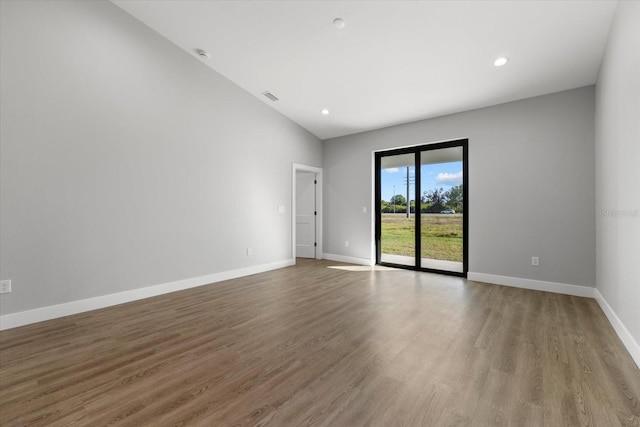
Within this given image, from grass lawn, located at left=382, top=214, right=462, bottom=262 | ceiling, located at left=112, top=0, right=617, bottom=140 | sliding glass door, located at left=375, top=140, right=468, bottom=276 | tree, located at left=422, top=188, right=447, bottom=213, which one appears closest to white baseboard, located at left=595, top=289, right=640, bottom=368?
sliding glass door, located at left=375, top=140, right=468, bottom=276

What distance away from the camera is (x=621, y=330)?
2488 mm

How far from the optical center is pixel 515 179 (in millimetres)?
4227

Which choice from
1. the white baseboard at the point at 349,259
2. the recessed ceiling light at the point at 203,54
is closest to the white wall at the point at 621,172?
the white baseboard at the point at 349,259

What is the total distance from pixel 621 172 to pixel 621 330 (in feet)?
4.65

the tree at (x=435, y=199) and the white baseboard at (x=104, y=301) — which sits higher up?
the tree at (x=435, y=199)

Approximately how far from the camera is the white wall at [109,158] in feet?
9.37

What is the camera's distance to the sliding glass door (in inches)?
192

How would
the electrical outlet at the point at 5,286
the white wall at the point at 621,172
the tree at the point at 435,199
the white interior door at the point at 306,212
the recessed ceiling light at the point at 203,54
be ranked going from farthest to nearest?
the white interior door at the point at 306,212
the tree at the point at 435,199
the recessed ceiling light at the point at 203,54
the electrical outlet at the point at 5,286
the white wall at the point at 621,172

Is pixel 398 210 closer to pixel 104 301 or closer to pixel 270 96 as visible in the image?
pixel 270 96

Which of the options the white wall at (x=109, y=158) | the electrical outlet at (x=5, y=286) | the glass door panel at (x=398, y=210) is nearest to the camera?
the electrical outlet at (x=5, y=286)

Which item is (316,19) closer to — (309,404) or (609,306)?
(309,404)

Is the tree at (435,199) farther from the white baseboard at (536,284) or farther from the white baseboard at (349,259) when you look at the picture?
the white baseboard at (349,259)

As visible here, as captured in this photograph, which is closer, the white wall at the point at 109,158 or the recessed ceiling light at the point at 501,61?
the white wall at the point at 109,158

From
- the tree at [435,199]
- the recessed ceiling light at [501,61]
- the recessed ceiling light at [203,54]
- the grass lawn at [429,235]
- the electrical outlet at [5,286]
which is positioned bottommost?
Result: the electrical outlet at [5,286]
